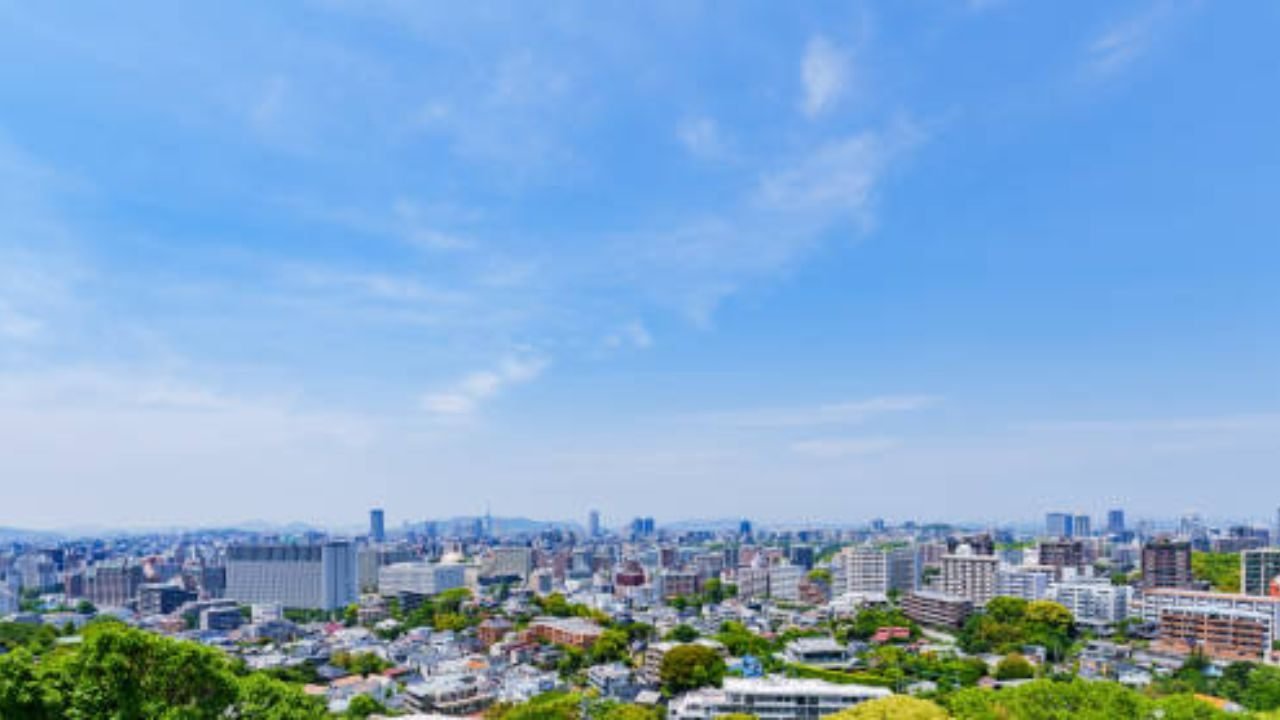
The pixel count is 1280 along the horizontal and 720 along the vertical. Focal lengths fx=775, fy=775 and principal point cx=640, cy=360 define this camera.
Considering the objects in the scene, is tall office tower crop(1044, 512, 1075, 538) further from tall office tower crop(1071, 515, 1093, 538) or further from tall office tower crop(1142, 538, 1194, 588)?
tall office tower crop(1142, 538, 1194, 588)

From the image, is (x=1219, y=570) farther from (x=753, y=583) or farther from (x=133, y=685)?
(x=133, y=685)

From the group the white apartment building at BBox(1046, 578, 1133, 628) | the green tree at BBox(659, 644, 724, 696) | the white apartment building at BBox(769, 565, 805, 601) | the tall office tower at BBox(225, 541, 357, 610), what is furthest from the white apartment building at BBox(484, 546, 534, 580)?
the green tree at BBox(659, 644, 724, 696)

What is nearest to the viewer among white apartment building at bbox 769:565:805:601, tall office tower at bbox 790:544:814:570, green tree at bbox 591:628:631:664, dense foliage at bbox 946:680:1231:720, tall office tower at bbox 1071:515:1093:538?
dense foliage at bbox 946:680:1231:720

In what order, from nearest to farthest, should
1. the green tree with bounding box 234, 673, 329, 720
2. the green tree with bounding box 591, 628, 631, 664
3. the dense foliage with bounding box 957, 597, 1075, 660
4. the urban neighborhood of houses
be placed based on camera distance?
the green tree with bounding box 234, 673, 329, 720, the urban neighborhood of houses, the green tree with bounding box 591, 628, 631, 664, the dense foliage with bounding box 957, 597, 1075, 660

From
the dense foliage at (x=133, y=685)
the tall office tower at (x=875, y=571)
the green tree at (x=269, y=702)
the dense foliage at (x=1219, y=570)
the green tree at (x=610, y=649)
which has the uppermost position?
the dense foliage at (x=133, y=685)

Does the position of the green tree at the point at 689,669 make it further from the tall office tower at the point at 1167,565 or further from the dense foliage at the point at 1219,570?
the dense foliage at the point at 1219,570

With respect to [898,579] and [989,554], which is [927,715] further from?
[898,579]

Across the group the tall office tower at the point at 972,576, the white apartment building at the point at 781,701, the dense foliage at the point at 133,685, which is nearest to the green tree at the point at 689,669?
the white apartment building at the point at 781,701

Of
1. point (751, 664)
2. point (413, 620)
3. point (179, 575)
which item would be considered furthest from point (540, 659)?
point (179, 575)
